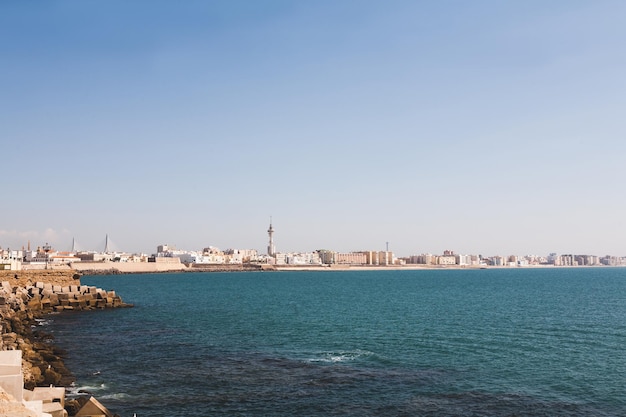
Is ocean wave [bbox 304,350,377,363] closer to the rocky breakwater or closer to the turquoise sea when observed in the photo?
the turquoise sea

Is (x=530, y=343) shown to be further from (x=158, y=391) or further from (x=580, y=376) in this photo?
(x=158, y=391)

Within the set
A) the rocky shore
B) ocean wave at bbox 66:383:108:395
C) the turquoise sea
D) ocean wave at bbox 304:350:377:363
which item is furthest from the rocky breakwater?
ocean wave at bbox 304:350:377:363

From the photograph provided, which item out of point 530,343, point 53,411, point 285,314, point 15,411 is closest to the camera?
point 15,411

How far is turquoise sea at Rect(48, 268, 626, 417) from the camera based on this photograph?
78.6 feet

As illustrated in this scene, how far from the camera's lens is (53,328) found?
48.5 meters

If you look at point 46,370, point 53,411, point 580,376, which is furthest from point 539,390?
point 46,370

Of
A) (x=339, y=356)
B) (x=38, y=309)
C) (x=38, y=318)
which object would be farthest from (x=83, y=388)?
(x=38, y=309)

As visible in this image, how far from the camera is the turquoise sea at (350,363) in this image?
78.6 ft

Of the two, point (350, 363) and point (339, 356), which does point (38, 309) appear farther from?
point (350, 363)

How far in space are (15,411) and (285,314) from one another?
1908 inches

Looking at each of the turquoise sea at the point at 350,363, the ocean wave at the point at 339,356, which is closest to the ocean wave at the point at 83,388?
the turquoise sea at the point at 350,363

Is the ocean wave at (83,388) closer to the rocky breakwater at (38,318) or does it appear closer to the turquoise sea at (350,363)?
the turquoise sea at (350,363)

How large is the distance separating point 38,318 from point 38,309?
789 cm

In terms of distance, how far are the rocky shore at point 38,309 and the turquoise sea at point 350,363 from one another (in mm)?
1538
